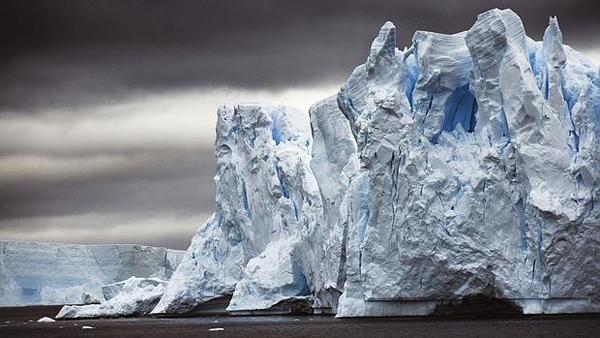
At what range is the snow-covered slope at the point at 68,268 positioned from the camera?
83562mm

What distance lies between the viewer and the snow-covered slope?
8356 centimetres

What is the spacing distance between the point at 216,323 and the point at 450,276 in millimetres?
13647

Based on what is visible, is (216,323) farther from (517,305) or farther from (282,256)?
(517,305)

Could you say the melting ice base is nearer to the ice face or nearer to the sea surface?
the sea surface

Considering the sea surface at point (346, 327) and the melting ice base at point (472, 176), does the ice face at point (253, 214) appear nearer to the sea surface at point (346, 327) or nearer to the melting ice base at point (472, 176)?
the sea surface at point (346, 327)

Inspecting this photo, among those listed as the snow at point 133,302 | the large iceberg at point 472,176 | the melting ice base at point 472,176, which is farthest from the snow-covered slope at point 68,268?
the melting ice base at point 472,176

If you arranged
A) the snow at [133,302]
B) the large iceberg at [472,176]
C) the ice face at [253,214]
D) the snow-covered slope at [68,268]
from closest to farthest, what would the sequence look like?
the large iceberg at [472,176], the ice face at [253,214], the snow at [133,302], the snow-covered slope at [68,268]

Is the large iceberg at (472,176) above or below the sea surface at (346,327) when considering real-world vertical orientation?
above

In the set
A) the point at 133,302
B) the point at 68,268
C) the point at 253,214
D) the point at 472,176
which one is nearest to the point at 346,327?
the point at 472,176

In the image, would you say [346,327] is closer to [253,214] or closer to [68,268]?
[253,214]

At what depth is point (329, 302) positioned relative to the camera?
40562mm

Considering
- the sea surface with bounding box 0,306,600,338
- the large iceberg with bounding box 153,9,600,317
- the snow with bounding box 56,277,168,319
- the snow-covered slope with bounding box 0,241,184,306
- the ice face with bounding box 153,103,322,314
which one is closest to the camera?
the sea surface with bounding box 0,306,600,338

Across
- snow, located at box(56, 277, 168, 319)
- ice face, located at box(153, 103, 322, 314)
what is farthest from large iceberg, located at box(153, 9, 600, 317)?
snow, located at box(56, 277, 168, 319)

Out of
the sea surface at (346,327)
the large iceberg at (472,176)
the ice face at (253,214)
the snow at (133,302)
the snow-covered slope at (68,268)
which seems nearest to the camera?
the sea surface at (346,327)
